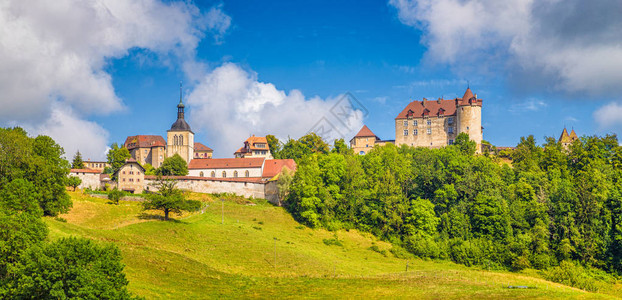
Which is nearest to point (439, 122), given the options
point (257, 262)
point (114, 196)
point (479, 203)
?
point (479, 203)

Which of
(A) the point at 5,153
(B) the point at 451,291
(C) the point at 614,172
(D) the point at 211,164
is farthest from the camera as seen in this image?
(D) the point at 211,164

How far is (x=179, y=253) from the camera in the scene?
47.4 metres

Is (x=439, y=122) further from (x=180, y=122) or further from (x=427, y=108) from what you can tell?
(x=180, y=122)

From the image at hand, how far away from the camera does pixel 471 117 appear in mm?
102375

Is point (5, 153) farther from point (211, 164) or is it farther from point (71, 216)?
point (211, 164)

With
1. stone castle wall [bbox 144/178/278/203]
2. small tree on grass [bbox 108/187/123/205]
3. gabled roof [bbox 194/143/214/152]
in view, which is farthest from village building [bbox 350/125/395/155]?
small tree on grass [bbox 108/187/123/205]

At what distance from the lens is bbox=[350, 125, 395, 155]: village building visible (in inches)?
4506

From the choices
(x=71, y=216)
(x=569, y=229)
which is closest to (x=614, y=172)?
(x=569, y=229)

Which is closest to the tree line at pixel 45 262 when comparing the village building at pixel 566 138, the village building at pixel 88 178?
A: the village building at pixel 88 178

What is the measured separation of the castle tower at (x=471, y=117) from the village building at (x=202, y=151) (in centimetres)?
6362

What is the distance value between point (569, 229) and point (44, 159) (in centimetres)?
6754

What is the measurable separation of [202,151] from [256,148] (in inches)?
898

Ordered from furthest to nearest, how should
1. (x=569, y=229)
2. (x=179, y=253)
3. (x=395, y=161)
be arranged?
(x=395, y=161), (x=569, y=229), (x=179, y=253)

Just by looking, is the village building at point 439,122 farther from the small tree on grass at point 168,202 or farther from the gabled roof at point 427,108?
the small tree on grass at point 168,202
